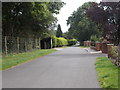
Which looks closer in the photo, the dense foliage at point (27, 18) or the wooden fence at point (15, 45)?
the wooden fence at point (15, 45)

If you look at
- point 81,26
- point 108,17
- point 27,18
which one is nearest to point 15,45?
point 27,18

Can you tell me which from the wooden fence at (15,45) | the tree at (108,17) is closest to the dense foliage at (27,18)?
the wooden fence at (15,45)

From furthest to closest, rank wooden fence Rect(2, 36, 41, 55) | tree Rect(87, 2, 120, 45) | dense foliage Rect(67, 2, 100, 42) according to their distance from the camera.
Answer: dense foliage Rect(67, 2, 100, 42) → wooden fence Rect(2, 36, 41, 55) → tree Rect(87, 2, 120, 45)

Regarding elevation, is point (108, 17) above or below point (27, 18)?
below

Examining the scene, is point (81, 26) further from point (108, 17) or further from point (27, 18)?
point (108, 17)

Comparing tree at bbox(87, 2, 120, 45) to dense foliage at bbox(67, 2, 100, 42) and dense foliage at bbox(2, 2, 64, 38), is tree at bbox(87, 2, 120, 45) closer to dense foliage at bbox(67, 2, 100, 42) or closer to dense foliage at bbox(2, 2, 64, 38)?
dense foliage at bbox(2, 2, 64, 38)

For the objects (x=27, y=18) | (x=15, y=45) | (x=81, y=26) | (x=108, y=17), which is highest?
(x=81, y=26)

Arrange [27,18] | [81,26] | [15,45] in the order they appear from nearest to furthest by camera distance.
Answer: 1. [15,45]
2. [27,18]
3. [81,26]

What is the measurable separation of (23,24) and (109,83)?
846 inches

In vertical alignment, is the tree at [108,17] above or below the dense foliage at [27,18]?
below

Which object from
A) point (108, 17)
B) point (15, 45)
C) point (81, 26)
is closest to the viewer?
point (108, 17)

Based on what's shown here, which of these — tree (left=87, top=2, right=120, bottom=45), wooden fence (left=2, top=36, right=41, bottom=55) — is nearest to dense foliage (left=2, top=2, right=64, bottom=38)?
wooden fence (left=2, top=36, right=41, bottom=55)

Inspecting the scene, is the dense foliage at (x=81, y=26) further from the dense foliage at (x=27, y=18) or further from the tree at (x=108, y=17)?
the tree at (x=108, y=17)

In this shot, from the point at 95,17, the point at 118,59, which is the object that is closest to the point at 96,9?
the point at 95,17
